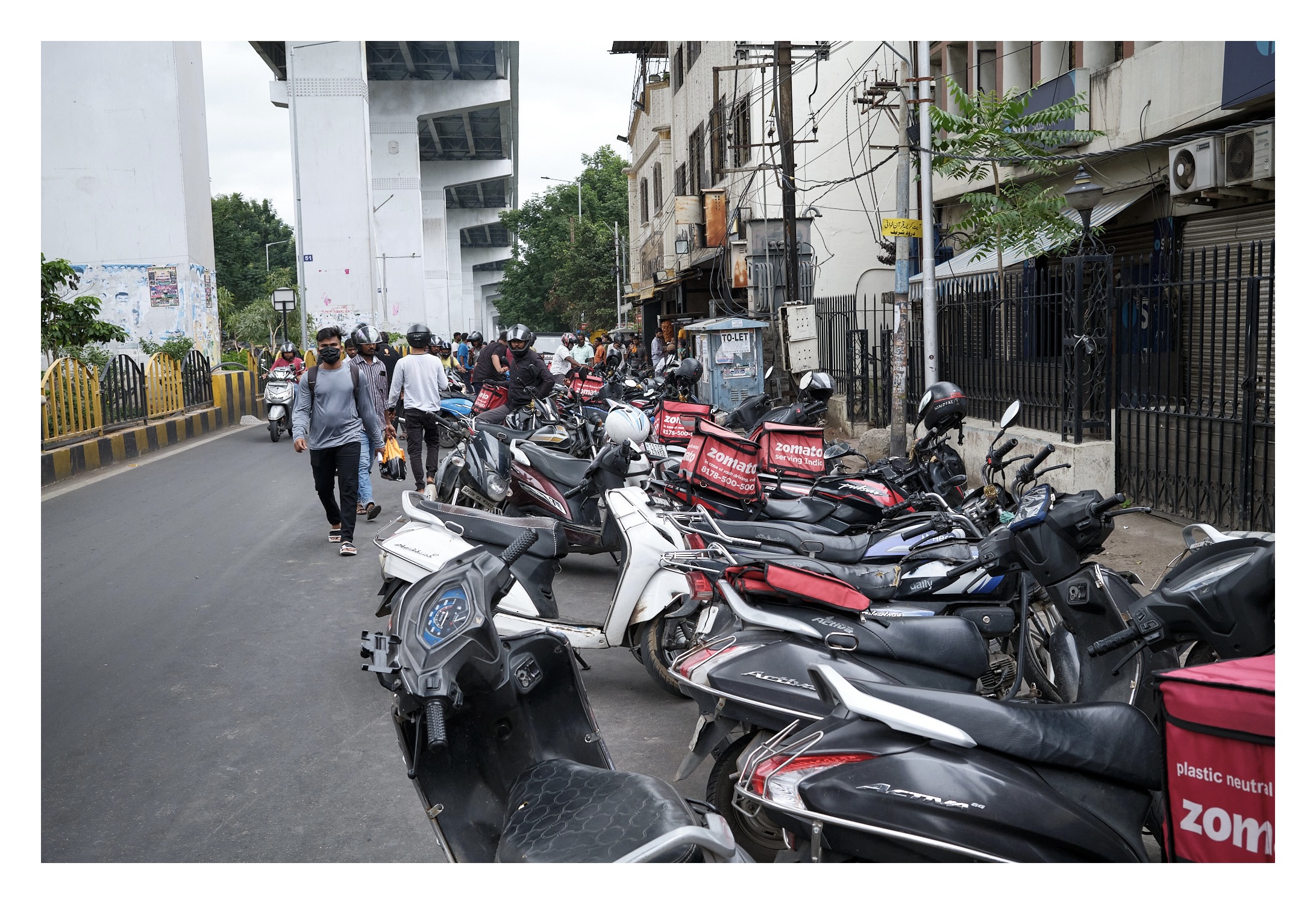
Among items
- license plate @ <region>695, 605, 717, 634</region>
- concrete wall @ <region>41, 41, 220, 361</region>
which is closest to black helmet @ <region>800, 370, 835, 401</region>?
license plate @ <region>695, 605, 717, 634</region>

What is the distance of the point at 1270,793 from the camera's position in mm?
2027

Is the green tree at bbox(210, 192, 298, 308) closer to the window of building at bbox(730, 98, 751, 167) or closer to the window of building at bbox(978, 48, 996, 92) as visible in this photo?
the window of building at bbox(730, 98, 751, 167)

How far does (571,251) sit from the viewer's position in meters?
53.1

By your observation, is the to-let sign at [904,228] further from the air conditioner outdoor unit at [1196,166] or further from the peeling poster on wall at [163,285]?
the peeling poster on wall at [163,285]

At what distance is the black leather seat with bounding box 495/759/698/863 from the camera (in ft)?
7.04

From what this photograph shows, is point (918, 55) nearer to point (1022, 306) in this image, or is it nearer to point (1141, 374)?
point (1022, 306)

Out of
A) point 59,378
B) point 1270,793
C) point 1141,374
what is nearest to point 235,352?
point 59,378

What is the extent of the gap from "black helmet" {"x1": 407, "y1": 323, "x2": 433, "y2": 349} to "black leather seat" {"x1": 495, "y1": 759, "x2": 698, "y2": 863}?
25.8ft

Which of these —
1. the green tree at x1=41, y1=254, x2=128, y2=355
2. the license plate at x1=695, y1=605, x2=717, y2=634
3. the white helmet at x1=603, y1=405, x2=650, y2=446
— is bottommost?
the license plate at x1=695, y1=605, x2=717, y2=634

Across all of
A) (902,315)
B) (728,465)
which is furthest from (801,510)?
(902,315)

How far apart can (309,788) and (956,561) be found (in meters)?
2.64

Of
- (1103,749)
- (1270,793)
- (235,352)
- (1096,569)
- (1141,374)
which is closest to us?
(1270,793)

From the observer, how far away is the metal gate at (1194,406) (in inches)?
263

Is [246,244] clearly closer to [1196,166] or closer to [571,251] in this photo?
[571,251]
